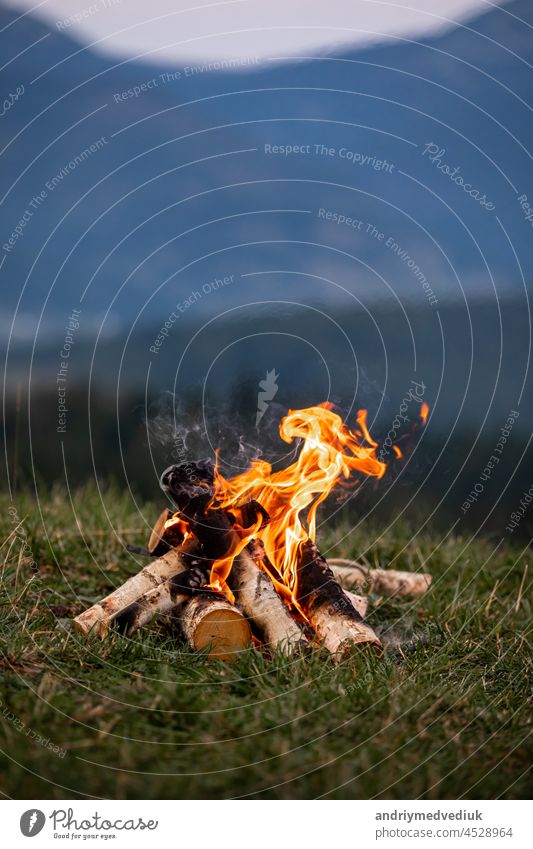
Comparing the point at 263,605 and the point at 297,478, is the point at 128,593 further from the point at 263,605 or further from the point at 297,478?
the point at 297,478

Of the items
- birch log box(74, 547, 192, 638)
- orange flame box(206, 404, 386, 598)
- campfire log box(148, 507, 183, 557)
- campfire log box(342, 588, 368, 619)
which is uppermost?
orange flame box(206, 404, 386, 598)

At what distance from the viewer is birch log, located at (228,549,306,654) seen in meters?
4.65

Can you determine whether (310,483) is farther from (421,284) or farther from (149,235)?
(149,235)

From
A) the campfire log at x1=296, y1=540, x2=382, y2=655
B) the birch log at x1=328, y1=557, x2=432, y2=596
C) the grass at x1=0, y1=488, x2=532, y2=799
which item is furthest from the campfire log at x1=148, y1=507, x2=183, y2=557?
the birch log at x1=328, y1=557, x2=432, y2=596

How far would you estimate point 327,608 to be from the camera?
191 inches

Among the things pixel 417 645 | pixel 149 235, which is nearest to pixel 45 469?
pixel 149 235

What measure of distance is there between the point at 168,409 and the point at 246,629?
1681mm

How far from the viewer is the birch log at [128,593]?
4.70m

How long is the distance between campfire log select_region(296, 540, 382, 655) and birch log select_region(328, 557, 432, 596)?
1065mm

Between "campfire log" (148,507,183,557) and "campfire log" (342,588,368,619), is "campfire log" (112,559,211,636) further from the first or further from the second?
"campfire log" (342,588,368,619)

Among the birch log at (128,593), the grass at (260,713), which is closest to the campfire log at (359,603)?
the grass at (260,713)
